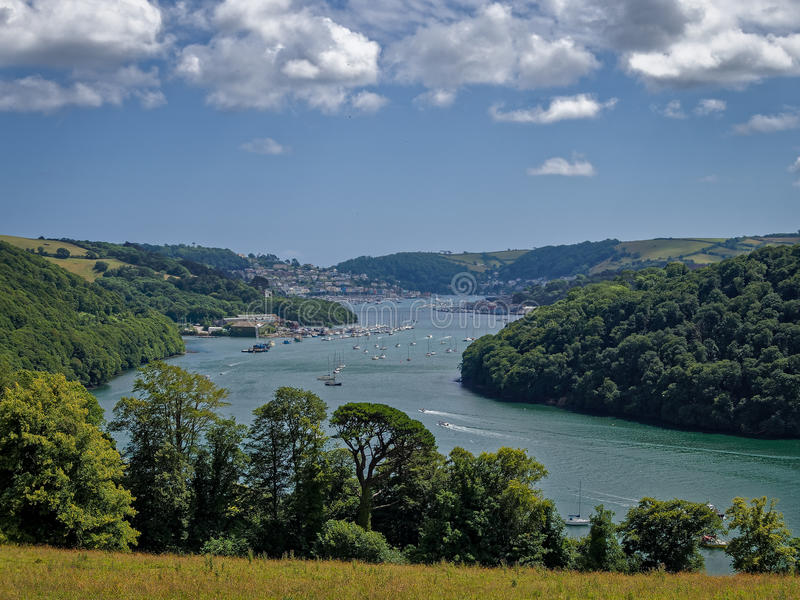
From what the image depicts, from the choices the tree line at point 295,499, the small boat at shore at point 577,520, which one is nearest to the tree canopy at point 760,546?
the tree line at point 295,499

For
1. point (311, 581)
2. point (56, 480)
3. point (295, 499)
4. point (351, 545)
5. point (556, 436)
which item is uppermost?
point (56, 480)

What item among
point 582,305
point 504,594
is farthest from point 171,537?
point 582,305

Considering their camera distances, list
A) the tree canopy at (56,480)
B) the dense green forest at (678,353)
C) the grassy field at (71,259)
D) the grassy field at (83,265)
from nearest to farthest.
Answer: the tree canopy at (56,480) → the dense green forest at (678,353) → the grassy field at (83,265) → the grassy field at (71,259)

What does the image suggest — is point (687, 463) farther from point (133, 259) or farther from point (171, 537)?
point (133, 259)

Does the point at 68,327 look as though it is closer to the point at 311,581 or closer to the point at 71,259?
the point at 311,581

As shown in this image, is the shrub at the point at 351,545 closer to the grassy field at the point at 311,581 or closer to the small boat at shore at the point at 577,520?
the grassy field at the point at 311,581

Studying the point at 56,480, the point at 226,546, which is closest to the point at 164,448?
the point at 56,480
